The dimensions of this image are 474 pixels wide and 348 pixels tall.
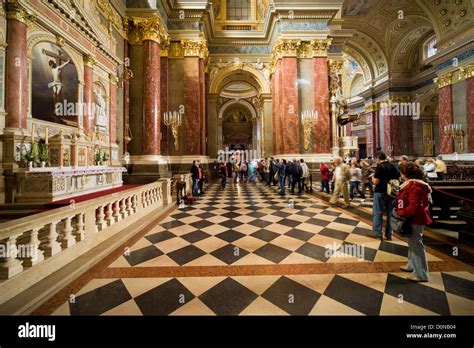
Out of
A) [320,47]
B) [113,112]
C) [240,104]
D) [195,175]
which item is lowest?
[195,175]

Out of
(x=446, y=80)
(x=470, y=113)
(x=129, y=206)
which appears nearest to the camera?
(x=129, y=206)

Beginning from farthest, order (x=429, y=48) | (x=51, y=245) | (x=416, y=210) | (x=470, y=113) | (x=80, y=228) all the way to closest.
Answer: (x=429, y=48) < (x=470, y=113) < (x=80, y=228) < (x=51, y=245) < (x=416, y=210)

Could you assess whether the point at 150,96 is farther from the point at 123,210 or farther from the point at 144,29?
the point at 123,210

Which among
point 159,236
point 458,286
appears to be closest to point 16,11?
point 159,236

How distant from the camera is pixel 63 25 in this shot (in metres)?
5.75

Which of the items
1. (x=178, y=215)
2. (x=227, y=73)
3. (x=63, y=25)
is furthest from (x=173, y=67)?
(x=178, y=215)

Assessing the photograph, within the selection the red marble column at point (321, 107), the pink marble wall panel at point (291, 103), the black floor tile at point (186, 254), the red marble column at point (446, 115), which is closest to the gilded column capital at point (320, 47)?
the red marble column at point (321, 107)

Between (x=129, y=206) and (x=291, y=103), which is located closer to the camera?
(x=129, y=206)

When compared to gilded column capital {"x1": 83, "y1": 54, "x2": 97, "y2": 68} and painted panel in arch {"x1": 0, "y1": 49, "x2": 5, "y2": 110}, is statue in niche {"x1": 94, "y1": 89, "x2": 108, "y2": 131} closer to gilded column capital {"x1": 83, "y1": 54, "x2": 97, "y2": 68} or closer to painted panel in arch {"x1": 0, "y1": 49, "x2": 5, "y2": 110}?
gilded column capital {"x1": 83, "y1": 54, "x2": 97, "y2": 68}

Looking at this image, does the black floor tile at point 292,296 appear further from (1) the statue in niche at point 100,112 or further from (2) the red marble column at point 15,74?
(1) the statue in niche at point 100,112

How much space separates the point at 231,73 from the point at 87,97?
977 centimetres

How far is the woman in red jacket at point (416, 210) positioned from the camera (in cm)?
218

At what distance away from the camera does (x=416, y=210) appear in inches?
85.1

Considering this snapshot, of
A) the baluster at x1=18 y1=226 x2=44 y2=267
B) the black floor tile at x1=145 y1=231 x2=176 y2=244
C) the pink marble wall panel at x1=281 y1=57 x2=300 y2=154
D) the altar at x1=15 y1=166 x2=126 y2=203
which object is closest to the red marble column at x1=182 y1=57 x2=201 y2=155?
the pink marble wall panel at x1=281 y1=57 x2=300 y2=154
